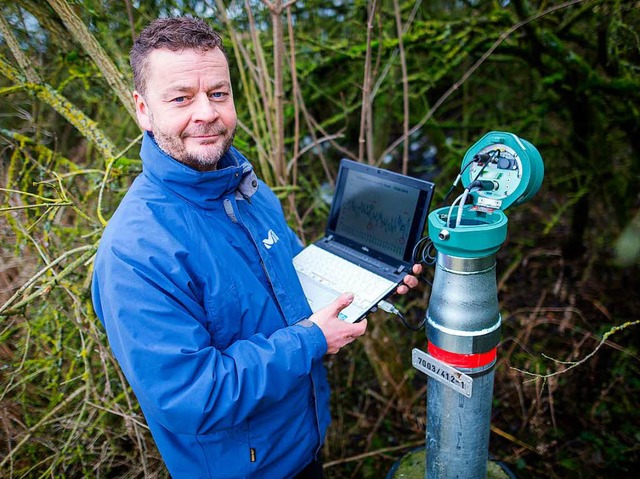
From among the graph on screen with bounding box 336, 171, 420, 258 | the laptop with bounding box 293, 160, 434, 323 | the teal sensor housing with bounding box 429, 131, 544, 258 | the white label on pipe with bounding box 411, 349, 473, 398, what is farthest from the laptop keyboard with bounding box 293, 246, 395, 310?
the teal sensor housing with bounding box 429, 131, 544, 258

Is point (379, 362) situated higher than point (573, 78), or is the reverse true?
point (573, 78)

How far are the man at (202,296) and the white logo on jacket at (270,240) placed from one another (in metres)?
0.01

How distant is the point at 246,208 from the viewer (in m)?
1.62

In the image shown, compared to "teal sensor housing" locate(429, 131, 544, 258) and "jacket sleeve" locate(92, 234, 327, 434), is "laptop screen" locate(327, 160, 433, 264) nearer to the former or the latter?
"teal sensor housing" locate(429, 131, 544, 258)

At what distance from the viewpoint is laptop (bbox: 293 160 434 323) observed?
67.0 inches

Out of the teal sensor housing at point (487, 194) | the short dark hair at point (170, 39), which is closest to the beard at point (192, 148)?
the short dark hair at point (170, 39)

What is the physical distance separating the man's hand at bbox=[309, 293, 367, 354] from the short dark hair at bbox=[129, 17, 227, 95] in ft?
2.94

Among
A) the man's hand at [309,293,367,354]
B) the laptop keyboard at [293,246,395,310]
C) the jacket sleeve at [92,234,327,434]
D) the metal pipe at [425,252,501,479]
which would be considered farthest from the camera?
the laptop keyboard at [293,246,395,310]

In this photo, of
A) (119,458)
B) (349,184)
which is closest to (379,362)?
(349,184)

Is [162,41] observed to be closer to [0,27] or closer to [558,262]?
[0,27]

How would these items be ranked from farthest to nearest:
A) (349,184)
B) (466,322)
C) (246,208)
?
1. (349,184)
2. (246,208)
3. (466,322)

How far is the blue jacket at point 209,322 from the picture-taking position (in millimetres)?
1234

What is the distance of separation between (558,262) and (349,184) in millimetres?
2674

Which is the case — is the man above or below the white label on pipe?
above
